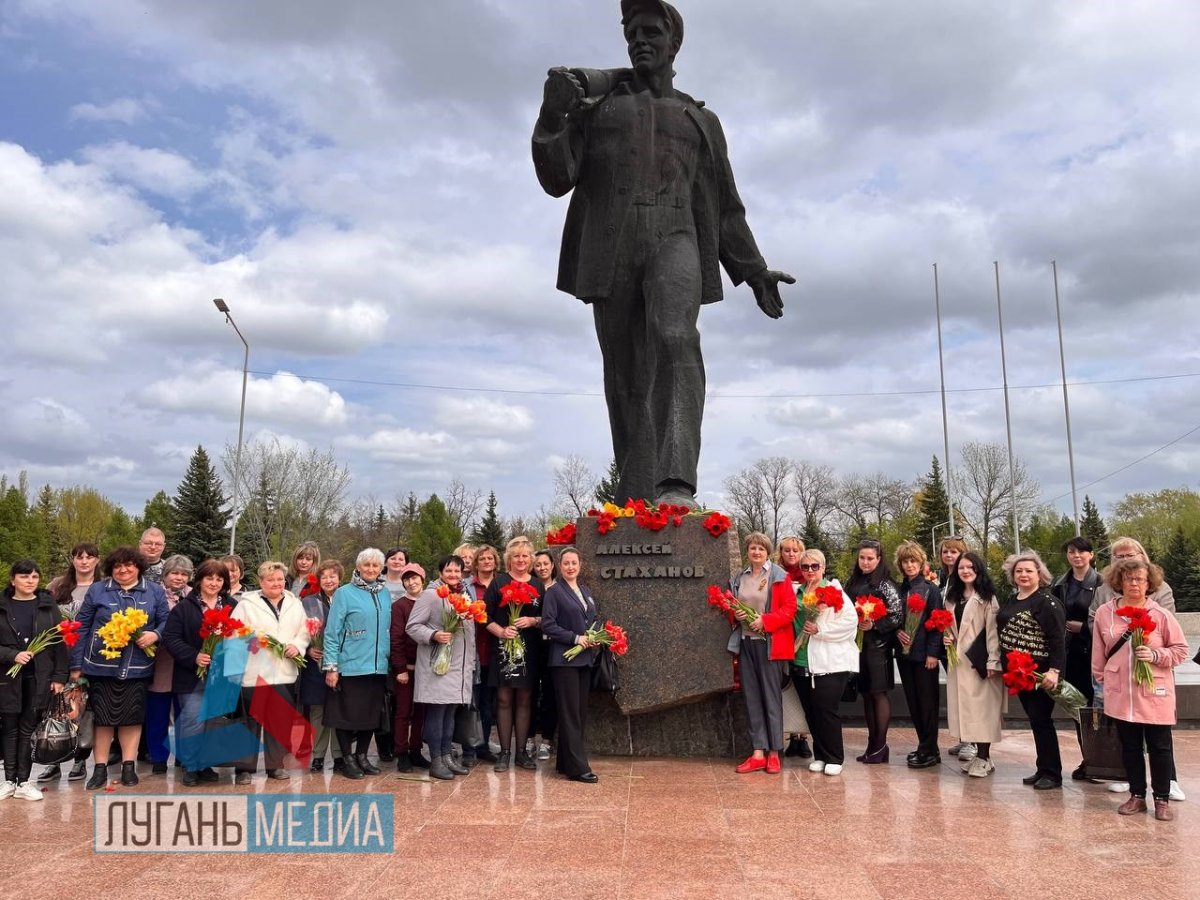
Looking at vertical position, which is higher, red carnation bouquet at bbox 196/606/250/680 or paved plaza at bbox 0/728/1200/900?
red carnation bouquet at bbox 196/606/250/680

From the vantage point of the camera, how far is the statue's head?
24.2ft

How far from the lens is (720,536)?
6.66m

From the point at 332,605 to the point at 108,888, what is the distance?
2.47m

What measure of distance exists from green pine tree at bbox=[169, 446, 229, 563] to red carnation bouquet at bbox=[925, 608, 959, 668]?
31.8 m

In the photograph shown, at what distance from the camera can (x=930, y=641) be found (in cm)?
652

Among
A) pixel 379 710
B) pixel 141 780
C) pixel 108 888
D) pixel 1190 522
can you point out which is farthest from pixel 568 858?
pixel 1190 522

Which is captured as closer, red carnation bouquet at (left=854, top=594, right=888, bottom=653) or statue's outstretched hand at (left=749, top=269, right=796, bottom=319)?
red carnation bouquet at (left=854, top=594, right=888, bottom=653)

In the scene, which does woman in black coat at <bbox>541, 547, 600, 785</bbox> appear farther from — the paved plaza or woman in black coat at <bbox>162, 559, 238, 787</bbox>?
woman in black coat at <bbox>162, 559, 238, 787</bbox>

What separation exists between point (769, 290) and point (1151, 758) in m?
4.51

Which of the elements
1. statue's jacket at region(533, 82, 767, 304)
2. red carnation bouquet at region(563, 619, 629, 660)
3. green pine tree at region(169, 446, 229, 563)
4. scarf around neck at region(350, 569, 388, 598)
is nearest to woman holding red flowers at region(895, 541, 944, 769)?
red carnation bouquet at region(563, 619, 629, 660)

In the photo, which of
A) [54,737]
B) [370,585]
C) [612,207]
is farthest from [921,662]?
[54,737]

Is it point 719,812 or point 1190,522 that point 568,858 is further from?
point 1190,522

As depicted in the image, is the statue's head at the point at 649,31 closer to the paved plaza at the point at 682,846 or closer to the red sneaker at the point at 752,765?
the red sneaker at the point at 752,765

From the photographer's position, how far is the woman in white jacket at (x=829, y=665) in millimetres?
6328
